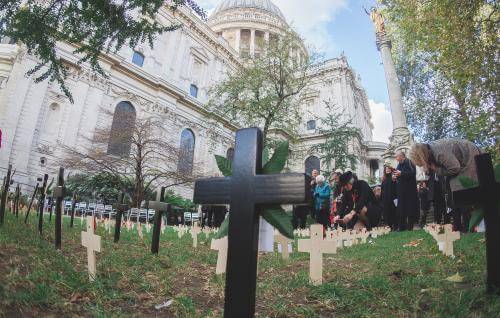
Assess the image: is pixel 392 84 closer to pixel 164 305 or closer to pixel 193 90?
pixel 164 305

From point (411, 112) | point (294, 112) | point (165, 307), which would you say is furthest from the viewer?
point (411, 112)

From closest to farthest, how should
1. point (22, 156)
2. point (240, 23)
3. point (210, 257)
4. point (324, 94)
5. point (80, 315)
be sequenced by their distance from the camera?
1. point (80, 315)
2. point (210, 257)
3. point (22, 156)
4. point (324, 94)
5. point (240, 23)

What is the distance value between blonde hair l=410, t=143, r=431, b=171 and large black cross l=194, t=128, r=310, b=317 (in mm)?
4322

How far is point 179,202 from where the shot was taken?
22.0m

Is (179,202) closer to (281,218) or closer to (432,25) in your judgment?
(432,25)

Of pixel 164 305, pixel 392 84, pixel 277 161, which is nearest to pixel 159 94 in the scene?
pixel 392 84

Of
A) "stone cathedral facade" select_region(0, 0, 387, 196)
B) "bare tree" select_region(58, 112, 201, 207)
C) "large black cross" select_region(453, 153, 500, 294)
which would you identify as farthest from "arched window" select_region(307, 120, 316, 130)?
"large black cross" select_region(453, 153, 500, 294)

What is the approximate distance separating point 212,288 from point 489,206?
200 cm

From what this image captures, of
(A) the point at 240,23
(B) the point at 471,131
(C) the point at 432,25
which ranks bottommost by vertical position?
(B) the point at 471,131

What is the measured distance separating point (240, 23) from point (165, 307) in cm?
4771

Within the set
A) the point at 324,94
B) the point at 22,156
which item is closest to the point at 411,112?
the point at 324,94

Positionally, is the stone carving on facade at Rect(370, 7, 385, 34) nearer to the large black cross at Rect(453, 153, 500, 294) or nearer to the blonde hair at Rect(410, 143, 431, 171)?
the blonde hair at Rect(410, 143, 431, 171)

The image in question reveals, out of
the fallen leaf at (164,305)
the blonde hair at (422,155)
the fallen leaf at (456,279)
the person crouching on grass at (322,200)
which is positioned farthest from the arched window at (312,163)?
the fallen leaf at (164,305)

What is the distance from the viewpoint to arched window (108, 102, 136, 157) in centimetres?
1773
